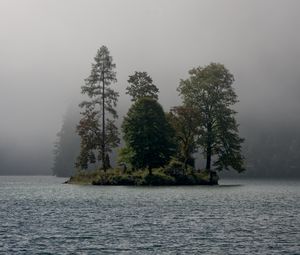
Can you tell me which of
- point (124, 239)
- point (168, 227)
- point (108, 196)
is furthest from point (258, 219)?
point (108, 196)

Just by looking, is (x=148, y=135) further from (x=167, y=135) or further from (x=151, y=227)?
(x=151, y=227)

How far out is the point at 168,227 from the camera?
45.3 metres

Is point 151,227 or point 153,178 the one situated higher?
point 153,178

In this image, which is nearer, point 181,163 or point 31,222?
point 31,222

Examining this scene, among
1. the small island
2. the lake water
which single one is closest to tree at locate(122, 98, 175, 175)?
the small island

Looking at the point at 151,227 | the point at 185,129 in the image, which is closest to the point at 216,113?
the point at 185,129

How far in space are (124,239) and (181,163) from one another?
6748 centimetres

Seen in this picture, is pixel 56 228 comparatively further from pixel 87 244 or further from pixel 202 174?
pixel 202 174

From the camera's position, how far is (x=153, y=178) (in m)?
103

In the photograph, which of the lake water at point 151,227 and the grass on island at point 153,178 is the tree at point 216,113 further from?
the lake water at point 151,227

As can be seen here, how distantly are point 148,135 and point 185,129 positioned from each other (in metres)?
8.65

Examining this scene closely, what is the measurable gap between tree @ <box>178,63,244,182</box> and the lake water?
4060 cm

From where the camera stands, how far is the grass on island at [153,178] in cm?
10338

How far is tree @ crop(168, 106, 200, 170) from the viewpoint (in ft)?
357
